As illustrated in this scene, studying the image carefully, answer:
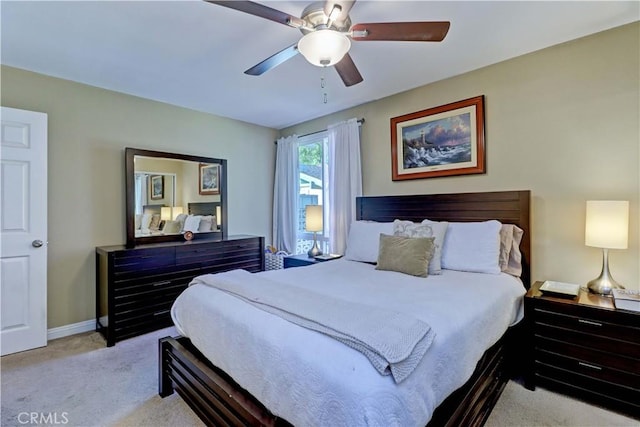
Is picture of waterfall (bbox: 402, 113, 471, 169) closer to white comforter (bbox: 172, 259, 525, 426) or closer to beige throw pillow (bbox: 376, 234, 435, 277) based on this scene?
Answer: beige throw pillow (bbox: 376, 234, 435, 277)

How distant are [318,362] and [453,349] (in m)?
0.65

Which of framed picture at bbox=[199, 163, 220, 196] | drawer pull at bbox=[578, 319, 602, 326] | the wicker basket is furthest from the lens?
the wicker basket

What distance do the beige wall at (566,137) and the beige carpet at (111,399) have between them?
3.31 feet

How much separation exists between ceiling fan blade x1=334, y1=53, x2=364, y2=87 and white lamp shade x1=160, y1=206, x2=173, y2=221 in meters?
2.66

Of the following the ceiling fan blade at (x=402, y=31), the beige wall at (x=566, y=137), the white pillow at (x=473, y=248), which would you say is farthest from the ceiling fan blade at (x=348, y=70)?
the white pillow at (x=473, y=248)

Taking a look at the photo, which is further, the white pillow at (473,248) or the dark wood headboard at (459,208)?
the dark wood headboard at (459,208)

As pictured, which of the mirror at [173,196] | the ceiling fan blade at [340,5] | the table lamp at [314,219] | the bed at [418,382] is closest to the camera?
the bed at [418,382]

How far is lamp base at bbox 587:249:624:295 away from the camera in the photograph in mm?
2137

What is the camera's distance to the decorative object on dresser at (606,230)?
2.02 metres

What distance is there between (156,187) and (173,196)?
22 cm

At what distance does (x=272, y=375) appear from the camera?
4.12 ft

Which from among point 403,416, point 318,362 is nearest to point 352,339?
point 318,362

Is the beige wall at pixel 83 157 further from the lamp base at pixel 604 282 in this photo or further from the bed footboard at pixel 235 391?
the lamp base at pixel 604 282

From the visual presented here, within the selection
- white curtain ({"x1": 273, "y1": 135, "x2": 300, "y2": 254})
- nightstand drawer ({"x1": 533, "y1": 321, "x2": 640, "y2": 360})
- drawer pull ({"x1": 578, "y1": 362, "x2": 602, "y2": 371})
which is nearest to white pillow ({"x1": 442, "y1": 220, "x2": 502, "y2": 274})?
nightstand drawer ({"x1": 533, "y1": 321, "x2": 640, "y2": 360})
